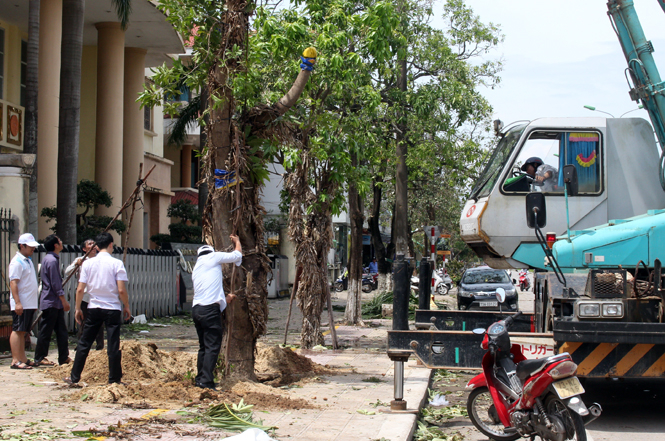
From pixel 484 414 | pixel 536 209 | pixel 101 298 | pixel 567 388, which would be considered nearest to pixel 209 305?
pixel 101 298

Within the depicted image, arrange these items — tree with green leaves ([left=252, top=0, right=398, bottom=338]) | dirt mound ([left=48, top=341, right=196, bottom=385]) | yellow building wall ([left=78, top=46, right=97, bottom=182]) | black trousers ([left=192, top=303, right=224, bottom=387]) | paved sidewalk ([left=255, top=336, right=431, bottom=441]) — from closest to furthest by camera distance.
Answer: paved sidewalk ([left=255, top=336, right=431, bottom=441]) → black trousers ([left=192, top=303, right=224, bottom=387]) → dirt mound ([left=48, top=341, right=196, bottom=385]) → tree with green leaves ([left=252, top=0, right=398, bottom=338]) → yellow building wall ([left=78, top=46, right=97, bottom=182])

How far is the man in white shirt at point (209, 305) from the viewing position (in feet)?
24.4

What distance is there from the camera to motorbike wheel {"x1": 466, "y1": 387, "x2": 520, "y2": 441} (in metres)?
6.22

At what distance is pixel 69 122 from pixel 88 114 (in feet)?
25.7

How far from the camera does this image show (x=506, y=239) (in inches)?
364

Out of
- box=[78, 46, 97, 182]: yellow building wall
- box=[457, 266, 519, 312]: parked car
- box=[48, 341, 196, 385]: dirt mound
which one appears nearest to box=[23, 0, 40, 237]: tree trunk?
box=[48, 341, 196, 385]: dirt mound

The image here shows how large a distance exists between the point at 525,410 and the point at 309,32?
9713mm

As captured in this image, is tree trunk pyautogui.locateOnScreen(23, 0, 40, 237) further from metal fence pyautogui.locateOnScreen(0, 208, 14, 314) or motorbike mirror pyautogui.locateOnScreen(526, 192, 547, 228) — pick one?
motorbike mirror pyautogui.locateOnScreen(526, 192, 547, 228)

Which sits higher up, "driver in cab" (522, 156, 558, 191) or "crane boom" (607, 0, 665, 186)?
"crane boom" (607, 0, 665, 186)

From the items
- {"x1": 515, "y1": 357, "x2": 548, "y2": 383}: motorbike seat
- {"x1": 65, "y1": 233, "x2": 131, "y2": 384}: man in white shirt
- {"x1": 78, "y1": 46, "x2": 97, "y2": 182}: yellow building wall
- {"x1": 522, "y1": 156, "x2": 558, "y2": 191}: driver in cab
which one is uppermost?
{"x1": 78, "y1": 46, "x2": 97, "y2": 182}: yellow building wall

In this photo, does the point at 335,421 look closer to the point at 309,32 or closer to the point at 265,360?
the point at 265,360

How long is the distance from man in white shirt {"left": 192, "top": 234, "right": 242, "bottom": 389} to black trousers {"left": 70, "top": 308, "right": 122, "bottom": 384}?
0.98 meters

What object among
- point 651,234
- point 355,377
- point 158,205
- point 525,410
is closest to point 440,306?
point 158,205

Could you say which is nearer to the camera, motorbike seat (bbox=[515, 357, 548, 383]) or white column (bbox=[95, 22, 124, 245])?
motorbike seat (bbox=[515, 357, 548, 383])
